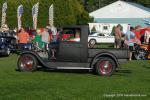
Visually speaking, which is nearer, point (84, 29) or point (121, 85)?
point (121, 85)

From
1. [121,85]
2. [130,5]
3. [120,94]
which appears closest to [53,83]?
[121,85]

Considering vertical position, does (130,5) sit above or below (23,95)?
above

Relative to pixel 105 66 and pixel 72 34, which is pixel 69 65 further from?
pixel 105 66

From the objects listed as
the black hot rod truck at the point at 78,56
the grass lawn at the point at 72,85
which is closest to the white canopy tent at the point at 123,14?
the black hot rod truck at the point at 78,56

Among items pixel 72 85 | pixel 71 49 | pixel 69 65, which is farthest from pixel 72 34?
pixel 72 85

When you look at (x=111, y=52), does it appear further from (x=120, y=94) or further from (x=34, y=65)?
(x=120, y=94)

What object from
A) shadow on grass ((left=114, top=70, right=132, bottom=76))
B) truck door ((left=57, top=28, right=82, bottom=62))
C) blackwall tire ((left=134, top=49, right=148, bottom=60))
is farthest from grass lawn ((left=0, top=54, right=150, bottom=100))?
blackwall tire ((left=134, top=49, right=148, bottom=60))

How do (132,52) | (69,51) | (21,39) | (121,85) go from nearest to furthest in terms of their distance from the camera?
(121,85) < (69,51) < (132,52) < (21,39)

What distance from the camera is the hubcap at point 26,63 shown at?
17.8 metres

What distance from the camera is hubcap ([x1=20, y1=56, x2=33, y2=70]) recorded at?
1781 centimetres

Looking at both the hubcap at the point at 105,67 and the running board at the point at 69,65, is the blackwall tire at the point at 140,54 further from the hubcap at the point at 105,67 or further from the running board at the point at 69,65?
the running board at the point at 69,65

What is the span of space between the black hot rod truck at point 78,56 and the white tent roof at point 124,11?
2392 inches

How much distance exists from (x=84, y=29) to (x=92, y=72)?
1831 mm

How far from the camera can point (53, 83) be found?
1451 cm
